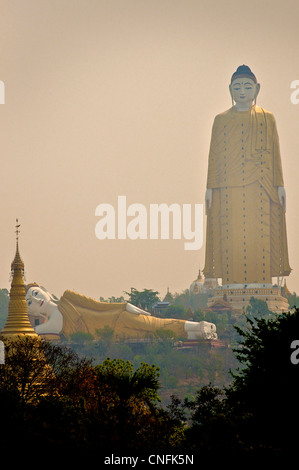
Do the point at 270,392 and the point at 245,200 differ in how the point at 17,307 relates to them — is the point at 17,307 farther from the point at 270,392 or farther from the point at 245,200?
the point at 245,200

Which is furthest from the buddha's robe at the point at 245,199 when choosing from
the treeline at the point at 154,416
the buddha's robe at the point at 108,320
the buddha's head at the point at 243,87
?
the treeline at the point at 154,416

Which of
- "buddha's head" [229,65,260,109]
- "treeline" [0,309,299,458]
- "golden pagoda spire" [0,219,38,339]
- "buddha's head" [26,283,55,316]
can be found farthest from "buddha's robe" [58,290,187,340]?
"treeline" [0,309,299,458]

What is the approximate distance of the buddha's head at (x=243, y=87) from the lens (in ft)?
385

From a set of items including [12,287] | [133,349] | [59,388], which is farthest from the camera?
[133,349]

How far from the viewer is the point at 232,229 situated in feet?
390

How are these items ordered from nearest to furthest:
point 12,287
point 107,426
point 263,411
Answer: point 107,426 → point 263,411 → point 12,287

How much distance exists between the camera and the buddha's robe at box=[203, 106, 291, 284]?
118m

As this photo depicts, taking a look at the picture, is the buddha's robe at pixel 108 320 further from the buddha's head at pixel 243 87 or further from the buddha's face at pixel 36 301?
the buddha's head at pixel 243 87

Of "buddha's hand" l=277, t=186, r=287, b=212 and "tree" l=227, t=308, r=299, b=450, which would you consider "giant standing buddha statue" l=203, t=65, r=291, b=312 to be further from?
"tree" l=227, t=308, r=299, b=450

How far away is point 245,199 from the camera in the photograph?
11862cm

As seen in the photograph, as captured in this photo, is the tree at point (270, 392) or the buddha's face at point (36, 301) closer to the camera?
the tree at point (270, 392)

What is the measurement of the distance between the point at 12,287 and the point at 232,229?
193 ft
